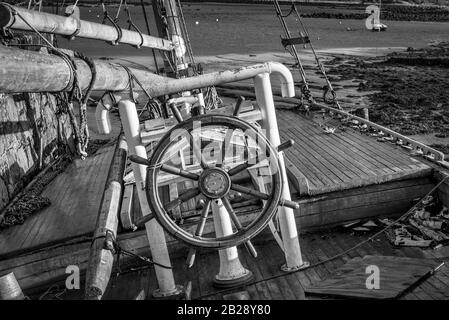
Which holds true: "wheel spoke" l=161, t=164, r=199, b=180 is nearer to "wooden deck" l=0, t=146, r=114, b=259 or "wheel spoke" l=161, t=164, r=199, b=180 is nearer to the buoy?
the buoy

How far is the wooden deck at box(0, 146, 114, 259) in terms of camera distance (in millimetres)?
7609

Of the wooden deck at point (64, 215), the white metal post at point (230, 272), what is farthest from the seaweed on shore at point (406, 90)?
the white metal post at point (230, 272)

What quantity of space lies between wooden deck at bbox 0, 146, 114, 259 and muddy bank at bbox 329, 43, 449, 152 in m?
10.3

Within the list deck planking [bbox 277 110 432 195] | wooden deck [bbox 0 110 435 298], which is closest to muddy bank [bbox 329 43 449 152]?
deck planking [bbox 277 110 432 195]

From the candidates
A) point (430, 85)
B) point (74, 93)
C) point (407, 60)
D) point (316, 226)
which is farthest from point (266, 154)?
point (407, 60)

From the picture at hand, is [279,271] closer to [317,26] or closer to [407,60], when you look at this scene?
[407,60]

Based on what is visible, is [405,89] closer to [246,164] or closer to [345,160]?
[345,160]

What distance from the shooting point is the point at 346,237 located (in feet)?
25.9

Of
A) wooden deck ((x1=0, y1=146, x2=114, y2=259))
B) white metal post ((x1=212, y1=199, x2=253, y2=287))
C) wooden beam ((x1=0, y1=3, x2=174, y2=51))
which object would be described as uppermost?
wooden beam ((x1=0, y1=3, x2=174, y2=51))

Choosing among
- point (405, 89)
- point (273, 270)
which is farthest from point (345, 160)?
point (405, 89)

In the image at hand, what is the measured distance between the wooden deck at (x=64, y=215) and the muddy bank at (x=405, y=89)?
10.3 m

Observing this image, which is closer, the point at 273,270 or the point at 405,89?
the point at 273,270

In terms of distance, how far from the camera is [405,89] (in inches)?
1095

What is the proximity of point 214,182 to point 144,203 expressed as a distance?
1.54 meters
